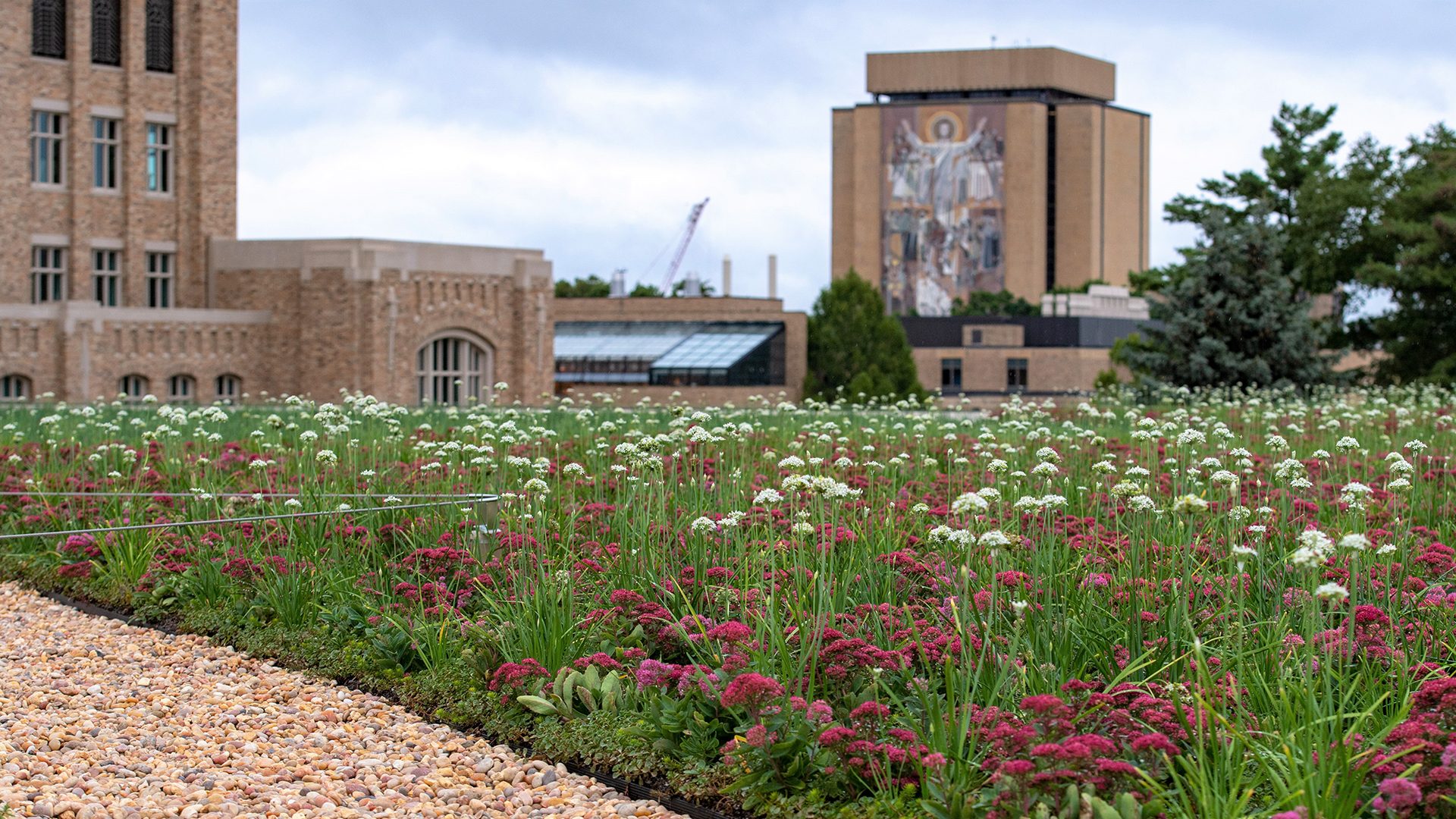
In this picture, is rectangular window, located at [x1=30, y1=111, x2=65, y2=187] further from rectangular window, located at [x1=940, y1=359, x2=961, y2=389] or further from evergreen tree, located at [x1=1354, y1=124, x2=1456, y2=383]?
rectangular window, located at [x1=940, y1=359, x2=961, y2=389]

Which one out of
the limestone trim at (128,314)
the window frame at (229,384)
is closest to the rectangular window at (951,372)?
the limestone trim at (128,314)

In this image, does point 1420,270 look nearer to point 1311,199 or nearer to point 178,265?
point 1311,199

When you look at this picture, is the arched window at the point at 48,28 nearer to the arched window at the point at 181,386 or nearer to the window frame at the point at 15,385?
the window frame at the point at 15,385

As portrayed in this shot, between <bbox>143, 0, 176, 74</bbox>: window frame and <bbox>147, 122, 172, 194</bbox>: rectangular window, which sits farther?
<bbox>147, 122, 172, 194</bbox>: rectangular window

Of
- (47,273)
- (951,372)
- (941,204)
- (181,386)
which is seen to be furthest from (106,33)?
(941,204)

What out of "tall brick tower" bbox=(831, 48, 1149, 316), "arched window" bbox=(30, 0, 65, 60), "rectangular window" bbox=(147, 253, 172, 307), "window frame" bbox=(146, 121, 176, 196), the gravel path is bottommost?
the gravel path

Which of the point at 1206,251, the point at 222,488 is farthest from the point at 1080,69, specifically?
the point at 222,488

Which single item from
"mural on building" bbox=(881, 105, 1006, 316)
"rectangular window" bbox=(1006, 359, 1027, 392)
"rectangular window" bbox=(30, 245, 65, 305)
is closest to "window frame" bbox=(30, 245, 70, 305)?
"rectangular window" bbox=(30, 245, 65, 305)

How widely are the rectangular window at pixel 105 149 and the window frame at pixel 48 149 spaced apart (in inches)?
32.3

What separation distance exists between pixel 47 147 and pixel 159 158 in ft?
9.81

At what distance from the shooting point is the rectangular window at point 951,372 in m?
81.7

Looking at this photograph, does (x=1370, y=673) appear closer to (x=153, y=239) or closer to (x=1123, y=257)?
(x=153, y=239)

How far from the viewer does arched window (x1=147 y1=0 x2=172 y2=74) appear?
42.3 meters

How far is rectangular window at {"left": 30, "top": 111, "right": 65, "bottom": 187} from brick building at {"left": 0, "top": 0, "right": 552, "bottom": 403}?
0.15 ft
